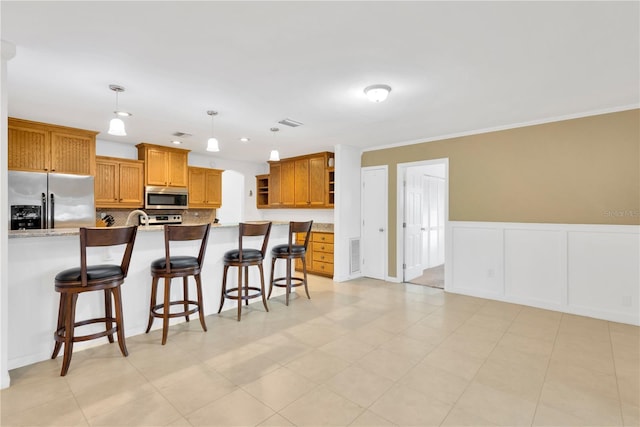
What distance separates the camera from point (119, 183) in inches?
201

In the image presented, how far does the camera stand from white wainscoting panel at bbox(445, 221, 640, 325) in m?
3.43

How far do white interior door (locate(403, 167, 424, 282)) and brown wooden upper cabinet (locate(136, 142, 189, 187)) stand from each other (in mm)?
4220

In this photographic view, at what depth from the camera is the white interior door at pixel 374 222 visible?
5516 mm

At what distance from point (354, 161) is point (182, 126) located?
2971 millimetres

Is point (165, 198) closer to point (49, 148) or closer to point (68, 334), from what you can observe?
point (49, 148)

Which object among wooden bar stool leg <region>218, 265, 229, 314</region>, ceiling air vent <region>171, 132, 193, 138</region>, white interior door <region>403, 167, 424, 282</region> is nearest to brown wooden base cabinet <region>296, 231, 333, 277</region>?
white interior door <region>403, 167, 424, 282</region>

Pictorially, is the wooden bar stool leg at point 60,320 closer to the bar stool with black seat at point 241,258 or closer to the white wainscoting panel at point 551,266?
the bar stool with black seat at point 241,258

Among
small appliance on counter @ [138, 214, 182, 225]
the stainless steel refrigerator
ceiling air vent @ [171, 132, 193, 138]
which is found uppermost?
ceiling air vent @ [171, 132, 193, 138]

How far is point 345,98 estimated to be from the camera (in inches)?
125

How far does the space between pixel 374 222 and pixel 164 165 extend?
13.3 ft

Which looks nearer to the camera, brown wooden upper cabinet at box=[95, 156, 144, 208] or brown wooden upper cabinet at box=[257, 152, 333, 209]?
brown wooden upper cabinet at box=[95, 156, 144, 208]

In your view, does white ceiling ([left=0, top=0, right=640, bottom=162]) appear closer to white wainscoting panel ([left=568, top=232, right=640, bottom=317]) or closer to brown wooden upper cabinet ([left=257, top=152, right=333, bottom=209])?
white wainscoting panel ([left=568, top=232, right=640, bottom=317])

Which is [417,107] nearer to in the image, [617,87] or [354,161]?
[617,87]

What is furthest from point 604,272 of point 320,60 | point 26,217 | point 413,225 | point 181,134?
point 26,217
